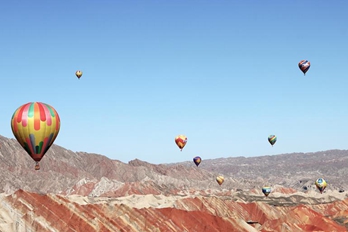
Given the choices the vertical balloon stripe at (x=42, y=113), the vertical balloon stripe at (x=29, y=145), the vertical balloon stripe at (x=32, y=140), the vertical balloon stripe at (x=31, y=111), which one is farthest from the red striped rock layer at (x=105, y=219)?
the vertical balloon stripe at (x=42, y=113)

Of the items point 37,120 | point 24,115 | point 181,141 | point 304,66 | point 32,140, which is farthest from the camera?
point 181,141

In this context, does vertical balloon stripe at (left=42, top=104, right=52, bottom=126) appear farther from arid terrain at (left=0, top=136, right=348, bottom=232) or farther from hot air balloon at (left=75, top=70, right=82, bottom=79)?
hot air balloon at (left=75, top=70, right=82, bottom=79)

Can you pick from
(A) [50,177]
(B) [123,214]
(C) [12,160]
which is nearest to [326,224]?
(B) [123,214]

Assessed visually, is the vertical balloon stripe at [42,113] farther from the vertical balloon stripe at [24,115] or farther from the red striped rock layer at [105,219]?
the red striped rock layer at [105,219]

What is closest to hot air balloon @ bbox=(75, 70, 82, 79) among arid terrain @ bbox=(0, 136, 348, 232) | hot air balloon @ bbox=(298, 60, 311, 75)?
arid terrain @ bbox=(0, 136, 348, 232)

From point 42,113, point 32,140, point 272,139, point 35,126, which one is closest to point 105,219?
point 32,140

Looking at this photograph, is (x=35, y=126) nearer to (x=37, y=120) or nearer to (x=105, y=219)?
(x=37, y=120)
